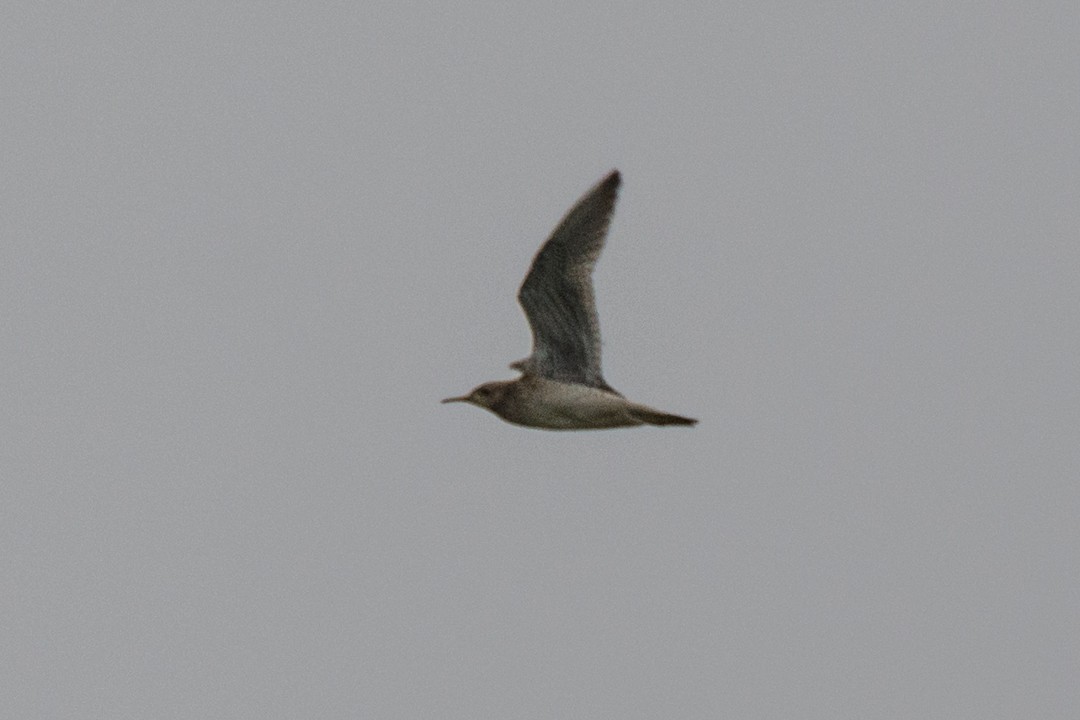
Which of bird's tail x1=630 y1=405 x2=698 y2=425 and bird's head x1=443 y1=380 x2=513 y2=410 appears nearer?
bird's tail x1=630 y1=405 x2=698 y2=425

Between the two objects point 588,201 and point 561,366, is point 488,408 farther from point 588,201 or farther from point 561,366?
point 588,201

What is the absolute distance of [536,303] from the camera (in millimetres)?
15164

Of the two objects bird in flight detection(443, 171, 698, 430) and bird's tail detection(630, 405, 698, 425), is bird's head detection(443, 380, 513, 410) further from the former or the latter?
bird's tail detection(630, 405, 698, 425)

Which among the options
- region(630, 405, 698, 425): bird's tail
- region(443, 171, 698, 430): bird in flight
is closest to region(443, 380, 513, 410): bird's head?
region(443, 171, 698, 430): bird in flight

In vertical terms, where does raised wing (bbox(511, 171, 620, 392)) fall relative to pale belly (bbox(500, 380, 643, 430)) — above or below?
above

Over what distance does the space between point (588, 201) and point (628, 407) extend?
156 cm

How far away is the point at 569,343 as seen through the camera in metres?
15.3

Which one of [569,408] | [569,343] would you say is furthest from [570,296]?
[569,408]

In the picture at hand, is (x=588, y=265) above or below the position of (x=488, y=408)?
above

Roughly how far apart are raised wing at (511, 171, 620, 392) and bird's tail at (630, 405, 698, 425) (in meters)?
0.59

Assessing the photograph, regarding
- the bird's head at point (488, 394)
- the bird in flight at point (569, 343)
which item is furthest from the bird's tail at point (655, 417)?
the bird's head at point (488, 394)

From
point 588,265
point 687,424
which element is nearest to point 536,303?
point 588,265

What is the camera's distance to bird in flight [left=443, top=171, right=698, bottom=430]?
14.9 metres

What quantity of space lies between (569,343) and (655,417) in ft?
3.46
